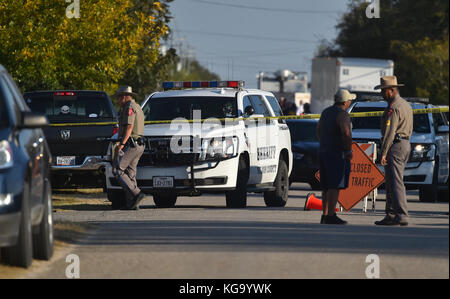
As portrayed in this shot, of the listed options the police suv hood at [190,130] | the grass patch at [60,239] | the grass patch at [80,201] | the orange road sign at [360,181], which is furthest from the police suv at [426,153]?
the grass patch at [60,239]

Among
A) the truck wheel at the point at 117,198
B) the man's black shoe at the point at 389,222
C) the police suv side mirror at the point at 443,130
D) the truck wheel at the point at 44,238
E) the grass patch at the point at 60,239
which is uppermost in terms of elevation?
the police suv side mirror at the point at 443,130

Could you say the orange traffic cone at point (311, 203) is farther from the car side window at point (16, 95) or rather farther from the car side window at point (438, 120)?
the car side window at point (16, 95)

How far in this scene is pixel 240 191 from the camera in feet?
59.1

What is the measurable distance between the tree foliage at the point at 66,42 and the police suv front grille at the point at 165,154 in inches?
277

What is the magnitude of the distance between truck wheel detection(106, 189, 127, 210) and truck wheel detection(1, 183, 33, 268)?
7813 millimetres

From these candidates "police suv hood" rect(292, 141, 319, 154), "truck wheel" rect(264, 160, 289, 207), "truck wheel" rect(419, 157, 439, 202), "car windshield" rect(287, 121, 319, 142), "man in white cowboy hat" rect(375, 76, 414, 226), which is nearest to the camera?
"man in white cowboy hat" rect(375, 76, 414, 226)

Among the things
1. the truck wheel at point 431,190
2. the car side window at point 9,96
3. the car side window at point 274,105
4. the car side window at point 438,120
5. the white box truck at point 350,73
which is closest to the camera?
the car side window at point 9,96

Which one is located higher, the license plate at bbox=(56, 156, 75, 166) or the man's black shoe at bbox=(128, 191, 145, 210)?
the license plate at bbox=(56, 156, 75, 166)

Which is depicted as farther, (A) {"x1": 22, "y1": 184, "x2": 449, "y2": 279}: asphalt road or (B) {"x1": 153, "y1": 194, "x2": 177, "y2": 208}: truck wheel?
(B) {"x1": 153, "y1": 194, "x2": 177, "y2": 208}: truck wheel

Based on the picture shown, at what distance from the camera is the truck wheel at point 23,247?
9.41 m

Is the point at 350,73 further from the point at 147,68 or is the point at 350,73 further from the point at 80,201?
the point at 80,201

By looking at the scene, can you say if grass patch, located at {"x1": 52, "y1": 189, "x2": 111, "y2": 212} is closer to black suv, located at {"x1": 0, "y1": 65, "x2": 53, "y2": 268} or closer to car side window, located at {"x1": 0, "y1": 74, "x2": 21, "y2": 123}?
black suv, located at {"x1": 0, "y1": 65, "x2": 53, "y2": 268}

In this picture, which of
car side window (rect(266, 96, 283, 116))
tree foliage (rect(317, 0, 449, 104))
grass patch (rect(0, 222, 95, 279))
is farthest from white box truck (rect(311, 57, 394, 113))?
grass patch (rect(0, 222, 95, 279))

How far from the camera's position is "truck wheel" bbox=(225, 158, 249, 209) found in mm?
17913
